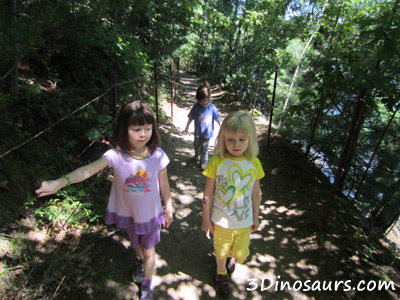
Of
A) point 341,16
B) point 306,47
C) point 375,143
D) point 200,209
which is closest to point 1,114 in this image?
point 200,209

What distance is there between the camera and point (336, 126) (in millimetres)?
4383

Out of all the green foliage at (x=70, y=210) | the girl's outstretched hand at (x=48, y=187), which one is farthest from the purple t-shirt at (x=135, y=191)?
the green foliage at (x=70, y=210)

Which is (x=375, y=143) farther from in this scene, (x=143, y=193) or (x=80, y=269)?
(x=80, y=269)

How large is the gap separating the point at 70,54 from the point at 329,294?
15.2 ft

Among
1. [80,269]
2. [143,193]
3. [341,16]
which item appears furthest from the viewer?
[341,16]

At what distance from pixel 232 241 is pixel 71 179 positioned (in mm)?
1480

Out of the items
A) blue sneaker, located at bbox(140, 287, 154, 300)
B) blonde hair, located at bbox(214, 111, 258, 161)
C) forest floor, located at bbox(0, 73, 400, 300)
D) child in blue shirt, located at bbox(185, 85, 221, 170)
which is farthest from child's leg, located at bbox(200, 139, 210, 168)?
blue sneaker, located at bbox(140, 287, 154, 300)

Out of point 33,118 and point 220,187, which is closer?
point 220,187

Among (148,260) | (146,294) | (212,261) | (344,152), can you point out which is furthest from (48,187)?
(344,152)

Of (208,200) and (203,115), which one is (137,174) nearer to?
(208,200)

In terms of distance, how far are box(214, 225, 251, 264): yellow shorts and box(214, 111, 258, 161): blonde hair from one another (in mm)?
695

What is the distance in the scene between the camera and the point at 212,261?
267cm

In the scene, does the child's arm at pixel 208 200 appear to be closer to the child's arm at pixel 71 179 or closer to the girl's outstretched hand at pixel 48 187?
the child's arm at pixel 71 179

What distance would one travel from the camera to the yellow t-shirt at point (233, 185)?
192 cm
